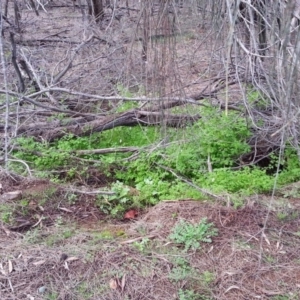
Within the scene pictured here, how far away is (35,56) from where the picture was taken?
22.6 feet

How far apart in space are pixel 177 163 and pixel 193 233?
47.7 inches

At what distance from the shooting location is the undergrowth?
415 cm

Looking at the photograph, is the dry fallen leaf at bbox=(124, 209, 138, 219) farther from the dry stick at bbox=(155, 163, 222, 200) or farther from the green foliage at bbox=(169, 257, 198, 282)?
the green foliage at bbox=(169, 257, 198, 282)

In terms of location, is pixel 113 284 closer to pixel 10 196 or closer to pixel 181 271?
pixel 181 271

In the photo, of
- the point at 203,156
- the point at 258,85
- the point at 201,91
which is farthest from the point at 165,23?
the point at 201,91

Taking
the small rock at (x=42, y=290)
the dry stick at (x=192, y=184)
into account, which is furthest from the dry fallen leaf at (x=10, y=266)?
the dry stick at (x=192, y=184)

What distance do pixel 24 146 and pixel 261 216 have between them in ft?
8.42

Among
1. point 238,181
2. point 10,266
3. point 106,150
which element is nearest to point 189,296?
point 10,266

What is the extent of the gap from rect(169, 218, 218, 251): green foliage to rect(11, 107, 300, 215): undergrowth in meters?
0.57

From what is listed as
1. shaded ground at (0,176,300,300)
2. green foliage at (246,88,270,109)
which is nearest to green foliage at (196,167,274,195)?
shaded ground at (0,176,300,300)

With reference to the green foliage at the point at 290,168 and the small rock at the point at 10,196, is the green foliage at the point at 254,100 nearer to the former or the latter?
the green foliage at the point at 290,168

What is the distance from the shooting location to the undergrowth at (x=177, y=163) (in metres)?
4.15

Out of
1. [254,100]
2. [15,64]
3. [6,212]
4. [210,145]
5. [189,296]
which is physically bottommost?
[189,296]

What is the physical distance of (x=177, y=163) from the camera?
177 inches
